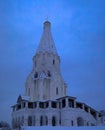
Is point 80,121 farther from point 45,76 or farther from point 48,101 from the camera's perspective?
point 45,76

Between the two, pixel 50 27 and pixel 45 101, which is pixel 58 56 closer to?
pixel 50 27

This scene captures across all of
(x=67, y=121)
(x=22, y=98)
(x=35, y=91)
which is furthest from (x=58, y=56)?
(x=67, y=121)

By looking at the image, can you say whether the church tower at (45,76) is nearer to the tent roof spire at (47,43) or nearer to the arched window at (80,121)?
the tent roof spire at (47,43)

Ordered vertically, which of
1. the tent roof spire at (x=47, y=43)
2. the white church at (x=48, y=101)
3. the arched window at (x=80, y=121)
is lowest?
the arched window at (x=80, y=121)

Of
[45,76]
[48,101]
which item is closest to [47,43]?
[45,76]

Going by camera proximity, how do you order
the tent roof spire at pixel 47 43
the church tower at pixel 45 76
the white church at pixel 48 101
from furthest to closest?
the tent roof spire at pixel 47 43, the church tower at pixel 45 76, the white church at pixel 48 101

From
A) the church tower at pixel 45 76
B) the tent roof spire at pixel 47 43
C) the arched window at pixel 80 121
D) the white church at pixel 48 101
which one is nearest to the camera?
the white church at pixel 48 101

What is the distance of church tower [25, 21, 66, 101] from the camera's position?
47.0 metres

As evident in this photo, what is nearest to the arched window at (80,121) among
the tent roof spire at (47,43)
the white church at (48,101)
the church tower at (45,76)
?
the white church at (48,101)

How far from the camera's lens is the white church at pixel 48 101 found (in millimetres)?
40906

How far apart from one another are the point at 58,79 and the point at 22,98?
940 centimetres

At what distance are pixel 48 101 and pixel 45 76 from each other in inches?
284

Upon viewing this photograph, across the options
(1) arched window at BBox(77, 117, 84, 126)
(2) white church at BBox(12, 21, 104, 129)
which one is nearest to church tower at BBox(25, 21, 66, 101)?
(2) white church at BBox(12, 21, 104, 129)

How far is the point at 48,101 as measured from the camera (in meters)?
42.1
